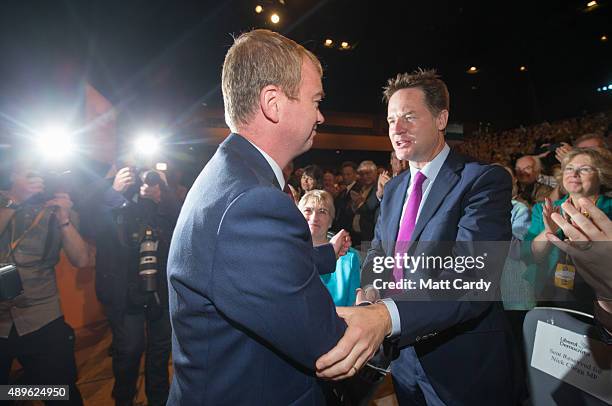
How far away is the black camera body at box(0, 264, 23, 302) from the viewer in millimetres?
1648

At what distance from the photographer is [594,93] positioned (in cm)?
927

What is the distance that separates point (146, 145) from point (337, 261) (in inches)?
88.8

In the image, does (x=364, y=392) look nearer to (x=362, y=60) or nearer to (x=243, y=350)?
(x=243, y=350)

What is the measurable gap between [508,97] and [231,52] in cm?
1225

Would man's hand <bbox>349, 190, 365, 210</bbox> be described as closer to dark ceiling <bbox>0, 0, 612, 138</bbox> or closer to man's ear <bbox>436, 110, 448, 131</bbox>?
dark ceiling <bbox>0, 0, 612, 138</bbox>

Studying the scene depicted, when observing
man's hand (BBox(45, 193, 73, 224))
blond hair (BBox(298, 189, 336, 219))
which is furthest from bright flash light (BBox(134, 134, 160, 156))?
blond hair (BBox(298, 189, 336, 219))

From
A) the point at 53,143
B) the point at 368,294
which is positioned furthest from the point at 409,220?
the point at 53,143

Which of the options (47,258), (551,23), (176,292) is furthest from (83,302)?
(551,23)

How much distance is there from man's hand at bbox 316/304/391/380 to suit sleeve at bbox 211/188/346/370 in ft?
0.13

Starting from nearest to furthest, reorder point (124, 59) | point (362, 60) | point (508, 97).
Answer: point (124, 59) < point (362, 60) < point (508, 97)

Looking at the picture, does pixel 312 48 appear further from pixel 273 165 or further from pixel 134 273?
pixel 273 165

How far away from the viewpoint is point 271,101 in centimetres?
97

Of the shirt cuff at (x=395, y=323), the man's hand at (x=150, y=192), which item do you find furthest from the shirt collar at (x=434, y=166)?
the man's hand at (x=150, y=192)

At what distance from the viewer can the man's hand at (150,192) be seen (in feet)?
9.57
